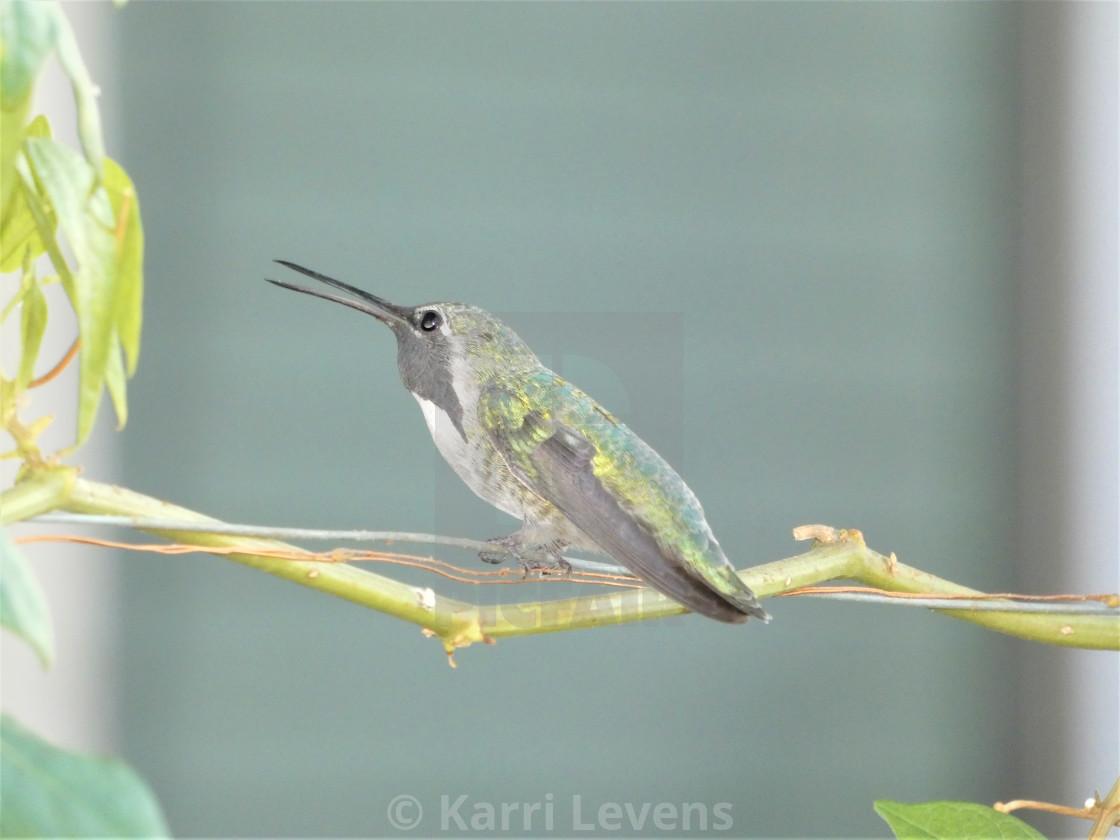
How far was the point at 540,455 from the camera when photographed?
100 centimetres

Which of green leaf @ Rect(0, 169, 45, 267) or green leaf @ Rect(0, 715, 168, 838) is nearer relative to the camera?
green leaf @ Rect(0, 715, 168, 838)

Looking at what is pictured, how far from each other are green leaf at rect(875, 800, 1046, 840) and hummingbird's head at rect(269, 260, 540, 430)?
2.00 ft

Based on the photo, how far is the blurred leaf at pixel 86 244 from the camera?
0.62 m

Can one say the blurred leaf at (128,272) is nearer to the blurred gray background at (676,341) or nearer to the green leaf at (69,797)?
the green leaf at (69,797)

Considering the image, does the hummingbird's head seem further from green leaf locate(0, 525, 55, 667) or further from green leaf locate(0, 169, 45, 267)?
green leaf locate(0, 525, 55, 667)

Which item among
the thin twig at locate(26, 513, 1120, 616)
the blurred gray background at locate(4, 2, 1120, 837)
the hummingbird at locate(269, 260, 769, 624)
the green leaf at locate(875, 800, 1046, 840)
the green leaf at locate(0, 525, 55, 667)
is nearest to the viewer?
the green leaf at locate(0, 525, 55, 667)

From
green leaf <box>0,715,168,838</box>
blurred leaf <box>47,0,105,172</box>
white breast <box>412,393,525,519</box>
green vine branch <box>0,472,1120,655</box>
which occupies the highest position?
blurred leaf <box>47,0,105,172</box>

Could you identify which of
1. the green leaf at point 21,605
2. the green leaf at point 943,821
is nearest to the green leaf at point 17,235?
the green leaf at point 21,605

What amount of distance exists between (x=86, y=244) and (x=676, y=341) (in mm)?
1737

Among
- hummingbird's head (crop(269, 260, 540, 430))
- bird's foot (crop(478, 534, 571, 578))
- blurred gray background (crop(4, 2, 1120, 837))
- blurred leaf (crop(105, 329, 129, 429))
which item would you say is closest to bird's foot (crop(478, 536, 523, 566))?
bird's foot (crop(478, 534, 571, 578))

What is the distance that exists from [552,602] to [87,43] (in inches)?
80.7

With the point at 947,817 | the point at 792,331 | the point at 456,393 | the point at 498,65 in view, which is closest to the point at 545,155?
the point at 498,65

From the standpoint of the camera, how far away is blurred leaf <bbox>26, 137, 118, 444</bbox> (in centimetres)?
62

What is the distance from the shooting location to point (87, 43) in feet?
7.33
